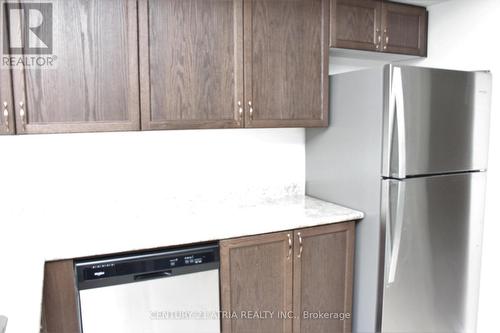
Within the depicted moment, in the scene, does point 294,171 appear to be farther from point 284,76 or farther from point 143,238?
point 143,238

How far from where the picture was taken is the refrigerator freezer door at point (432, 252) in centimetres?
187

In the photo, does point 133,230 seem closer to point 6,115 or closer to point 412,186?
point 6,115

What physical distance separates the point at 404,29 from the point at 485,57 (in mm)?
497

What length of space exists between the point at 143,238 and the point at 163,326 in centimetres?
41

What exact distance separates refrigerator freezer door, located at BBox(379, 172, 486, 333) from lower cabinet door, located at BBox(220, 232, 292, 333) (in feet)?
1.73

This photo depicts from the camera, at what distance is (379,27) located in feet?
7.24

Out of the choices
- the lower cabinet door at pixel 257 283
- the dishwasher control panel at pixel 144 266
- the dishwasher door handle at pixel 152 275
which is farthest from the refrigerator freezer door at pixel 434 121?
the dishwasher door handle at pixel 152 275

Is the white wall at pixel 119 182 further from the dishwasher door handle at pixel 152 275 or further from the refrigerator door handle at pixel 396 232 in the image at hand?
the refrigerator door handle at pixel 396 232

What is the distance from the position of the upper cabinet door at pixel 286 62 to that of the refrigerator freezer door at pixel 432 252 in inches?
25.3

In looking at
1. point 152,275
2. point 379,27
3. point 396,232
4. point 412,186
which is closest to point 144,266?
point 152,275

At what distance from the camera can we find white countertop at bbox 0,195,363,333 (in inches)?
46.5

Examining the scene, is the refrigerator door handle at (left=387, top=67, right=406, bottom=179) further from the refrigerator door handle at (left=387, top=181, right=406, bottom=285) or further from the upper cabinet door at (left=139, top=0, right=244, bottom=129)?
the upper cabinet door at (left=139, top=0, right=244, bottom=129)

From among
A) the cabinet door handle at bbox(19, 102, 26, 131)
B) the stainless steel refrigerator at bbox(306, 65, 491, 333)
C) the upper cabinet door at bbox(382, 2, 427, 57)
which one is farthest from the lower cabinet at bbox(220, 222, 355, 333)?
the upper cabinet door at bbox(382, 2, 427, 57)

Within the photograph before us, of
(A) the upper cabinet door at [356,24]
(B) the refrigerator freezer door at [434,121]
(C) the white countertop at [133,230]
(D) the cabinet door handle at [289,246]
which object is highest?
(A) the upper cabinet door at [356,24]
